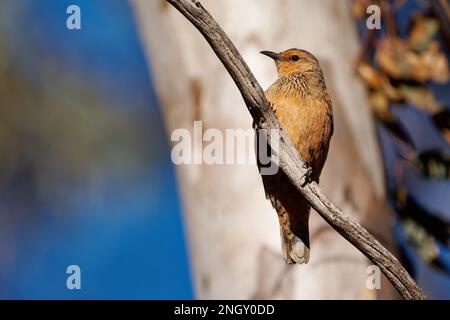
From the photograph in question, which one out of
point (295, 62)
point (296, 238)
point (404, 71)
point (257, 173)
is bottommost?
point (296, 238)

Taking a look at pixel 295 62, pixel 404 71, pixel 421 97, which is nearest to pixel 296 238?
pixel 295 62

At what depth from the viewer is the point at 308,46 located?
417cm

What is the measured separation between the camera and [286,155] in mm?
2383

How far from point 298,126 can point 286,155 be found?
60 cm

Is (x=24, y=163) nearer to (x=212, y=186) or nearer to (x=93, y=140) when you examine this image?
(x=93, y=140)

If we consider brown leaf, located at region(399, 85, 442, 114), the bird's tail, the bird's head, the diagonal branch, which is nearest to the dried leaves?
brown leaf, located at region(399, 85, 442, 114)

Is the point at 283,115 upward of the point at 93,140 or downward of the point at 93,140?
downward

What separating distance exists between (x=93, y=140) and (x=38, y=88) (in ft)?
2.30

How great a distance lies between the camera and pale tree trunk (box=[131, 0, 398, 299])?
164 inches

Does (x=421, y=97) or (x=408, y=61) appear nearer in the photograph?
(x=421, y=97)

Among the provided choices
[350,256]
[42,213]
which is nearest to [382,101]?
[350,256]

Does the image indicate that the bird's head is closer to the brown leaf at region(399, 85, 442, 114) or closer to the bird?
the bird

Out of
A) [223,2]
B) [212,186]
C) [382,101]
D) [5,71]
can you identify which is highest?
[5,71]

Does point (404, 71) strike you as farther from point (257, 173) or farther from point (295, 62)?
point (295, 62)
